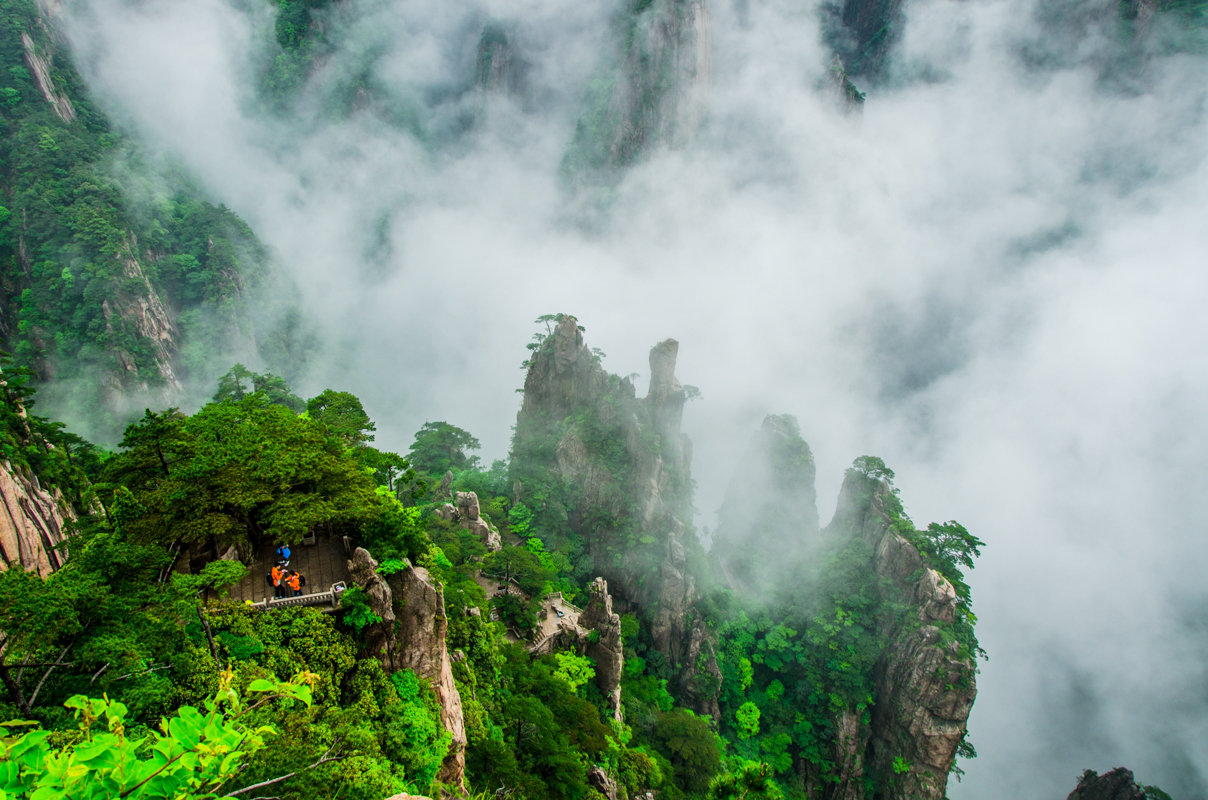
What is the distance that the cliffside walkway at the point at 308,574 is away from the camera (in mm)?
13344

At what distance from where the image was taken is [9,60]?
1984 inches

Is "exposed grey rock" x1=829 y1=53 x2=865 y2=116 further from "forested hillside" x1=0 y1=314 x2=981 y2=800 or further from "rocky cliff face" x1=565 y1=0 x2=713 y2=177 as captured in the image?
"forested hillside" x1=0 y1=314 x2=981 y2=800

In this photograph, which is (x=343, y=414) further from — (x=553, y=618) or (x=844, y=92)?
(x=844, y=92)

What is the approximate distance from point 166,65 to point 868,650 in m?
107

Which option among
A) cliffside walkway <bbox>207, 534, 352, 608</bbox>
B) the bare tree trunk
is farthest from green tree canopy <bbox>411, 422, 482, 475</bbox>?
the bare tree trunk

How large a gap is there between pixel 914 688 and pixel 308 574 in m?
35.7

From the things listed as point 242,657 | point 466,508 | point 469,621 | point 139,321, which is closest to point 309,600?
point 242,657

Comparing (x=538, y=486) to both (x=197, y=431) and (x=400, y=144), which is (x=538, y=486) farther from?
(x=400, y=144)

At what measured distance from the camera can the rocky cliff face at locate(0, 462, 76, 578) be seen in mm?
17516

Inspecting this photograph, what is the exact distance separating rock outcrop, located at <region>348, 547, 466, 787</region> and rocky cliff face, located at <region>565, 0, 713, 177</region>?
269 ft

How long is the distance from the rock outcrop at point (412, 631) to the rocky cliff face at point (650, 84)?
269ft

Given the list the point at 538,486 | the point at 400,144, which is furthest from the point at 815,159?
the point at 538,486

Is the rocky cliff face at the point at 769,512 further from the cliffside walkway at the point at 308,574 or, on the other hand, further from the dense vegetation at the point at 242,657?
the cliffside walkway at the point at 308,574

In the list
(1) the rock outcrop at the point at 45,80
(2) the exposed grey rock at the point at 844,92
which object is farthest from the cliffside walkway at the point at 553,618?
(2) the exposed grey rock at the point at 844,92
